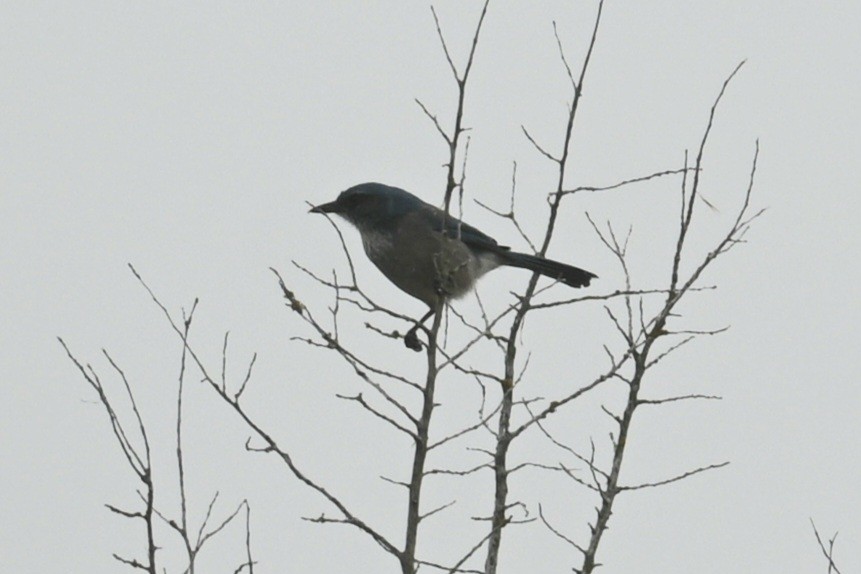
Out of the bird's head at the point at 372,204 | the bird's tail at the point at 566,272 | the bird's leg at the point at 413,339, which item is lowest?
the bird's leg at the point at 413,339

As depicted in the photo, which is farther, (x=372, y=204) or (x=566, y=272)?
(x=372, y=204)

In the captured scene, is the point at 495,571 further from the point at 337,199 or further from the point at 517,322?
the point at 337,199

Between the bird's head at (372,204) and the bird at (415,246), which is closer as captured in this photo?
the bird at (415,246)

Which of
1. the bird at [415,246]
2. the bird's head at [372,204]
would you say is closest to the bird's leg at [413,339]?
the bird at [415,246]

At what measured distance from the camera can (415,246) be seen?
706 cm

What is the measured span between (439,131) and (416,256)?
2586mm

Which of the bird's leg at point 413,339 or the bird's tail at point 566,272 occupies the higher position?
the bird's tail at point 566,272

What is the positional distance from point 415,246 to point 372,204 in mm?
533

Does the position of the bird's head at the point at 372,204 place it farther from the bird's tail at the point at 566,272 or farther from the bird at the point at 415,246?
the bird's tail at the point at 566,272

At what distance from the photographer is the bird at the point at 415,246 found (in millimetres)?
7047

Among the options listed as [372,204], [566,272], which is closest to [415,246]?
[372,204]

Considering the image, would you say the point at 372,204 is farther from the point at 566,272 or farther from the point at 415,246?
the point at 566,272

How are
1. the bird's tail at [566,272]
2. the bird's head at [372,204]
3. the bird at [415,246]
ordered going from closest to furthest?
the bird at [415,246], the bird's tail at [566,272], the bird's head at [372,204]

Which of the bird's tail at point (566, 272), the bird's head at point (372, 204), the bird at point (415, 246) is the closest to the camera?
the bird at point (415, 246)
